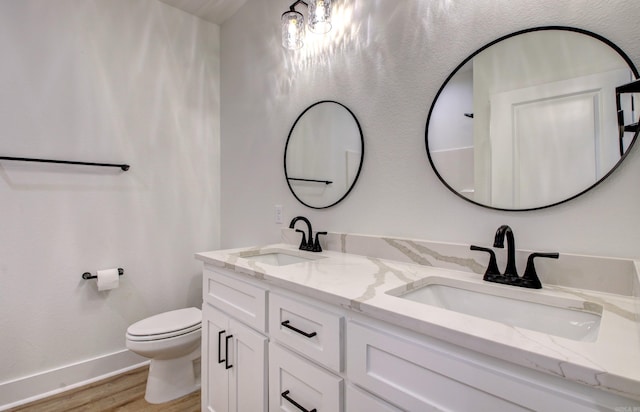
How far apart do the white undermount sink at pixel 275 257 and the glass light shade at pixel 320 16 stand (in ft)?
3.99

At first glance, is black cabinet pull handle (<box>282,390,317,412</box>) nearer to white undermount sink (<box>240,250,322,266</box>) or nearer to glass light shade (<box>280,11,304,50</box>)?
white undermount sink (<box>240,250,322,266</box>)

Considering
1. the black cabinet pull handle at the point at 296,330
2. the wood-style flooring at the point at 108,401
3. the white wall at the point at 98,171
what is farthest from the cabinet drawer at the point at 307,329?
the white wall at the point at 98,171

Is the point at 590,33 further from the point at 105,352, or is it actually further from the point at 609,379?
the point at 105,352

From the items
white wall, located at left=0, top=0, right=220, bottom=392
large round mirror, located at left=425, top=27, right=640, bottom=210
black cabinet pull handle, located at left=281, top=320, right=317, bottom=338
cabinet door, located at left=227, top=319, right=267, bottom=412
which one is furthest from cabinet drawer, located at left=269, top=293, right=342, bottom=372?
white wall, located at left=0, top=0, right=220, bottom=392

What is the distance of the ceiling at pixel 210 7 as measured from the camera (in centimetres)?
227

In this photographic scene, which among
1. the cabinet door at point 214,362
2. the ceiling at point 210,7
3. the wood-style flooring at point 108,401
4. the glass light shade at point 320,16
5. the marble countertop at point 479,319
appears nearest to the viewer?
the marble countertop at point 479,319

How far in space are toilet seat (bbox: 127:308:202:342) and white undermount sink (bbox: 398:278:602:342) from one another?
4.58ft

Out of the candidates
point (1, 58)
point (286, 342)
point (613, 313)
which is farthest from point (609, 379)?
point (1, 58)

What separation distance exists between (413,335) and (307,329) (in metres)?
0.37

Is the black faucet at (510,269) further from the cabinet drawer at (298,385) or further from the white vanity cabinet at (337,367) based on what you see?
the cabinet drawer at (298,385)

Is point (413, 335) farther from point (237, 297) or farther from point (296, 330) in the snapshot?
point (237, 297)

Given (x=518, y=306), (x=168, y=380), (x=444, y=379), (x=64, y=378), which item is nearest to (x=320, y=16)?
(x=518, y=306)

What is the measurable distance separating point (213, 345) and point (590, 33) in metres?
1.87

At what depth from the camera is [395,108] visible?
1.40 meters
